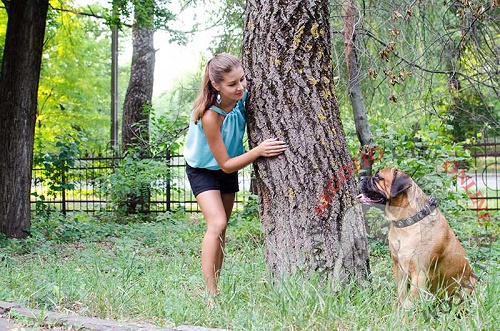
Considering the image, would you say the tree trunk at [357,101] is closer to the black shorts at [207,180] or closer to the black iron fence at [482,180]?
the black iron fence at [482,180]

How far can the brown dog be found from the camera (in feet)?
14.4

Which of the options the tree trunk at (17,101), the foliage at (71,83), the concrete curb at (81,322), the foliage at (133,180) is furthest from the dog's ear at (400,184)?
the foliage at (71,83)

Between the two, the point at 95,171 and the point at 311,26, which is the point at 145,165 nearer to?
the point at 95,171

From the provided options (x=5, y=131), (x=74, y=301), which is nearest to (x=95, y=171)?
(x=5, y=131)

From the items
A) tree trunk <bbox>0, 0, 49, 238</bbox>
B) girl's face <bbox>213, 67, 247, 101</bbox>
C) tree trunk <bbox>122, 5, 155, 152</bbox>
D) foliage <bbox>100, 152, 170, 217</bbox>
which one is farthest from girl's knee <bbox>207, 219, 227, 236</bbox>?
tree trunk <bbox>122, 5, 155, 152</bbox>

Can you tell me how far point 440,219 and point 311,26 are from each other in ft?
5.75

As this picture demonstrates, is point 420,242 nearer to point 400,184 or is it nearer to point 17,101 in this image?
point 400,184

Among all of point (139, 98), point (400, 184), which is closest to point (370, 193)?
point (400, 184)

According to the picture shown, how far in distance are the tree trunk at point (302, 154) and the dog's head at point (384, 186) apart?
1.35 feet

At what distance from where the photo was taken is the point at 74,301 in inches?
166

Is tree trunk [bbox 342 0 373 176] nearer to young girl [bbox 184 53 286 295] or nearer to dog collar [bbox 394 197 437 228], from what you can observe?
dog collar [bbox 394 197 437 228]

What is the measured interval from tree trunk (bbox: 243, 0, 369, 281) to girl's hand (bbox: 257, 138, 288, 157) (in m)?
0.06

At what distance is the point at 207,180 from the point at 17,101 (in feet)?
20.4

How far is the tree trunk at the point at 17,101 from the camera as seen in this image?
963 centimetres
